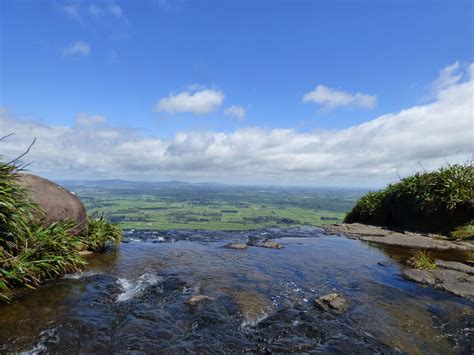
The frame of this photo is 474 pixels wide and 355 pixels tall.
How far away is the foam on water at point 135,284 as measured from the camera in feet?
33.1

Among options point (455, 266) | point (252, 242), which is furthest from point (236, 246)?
point (455, 266)

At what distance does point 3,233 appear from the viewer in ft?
33.4

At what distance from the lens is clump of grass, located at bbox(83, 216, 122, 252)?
1579 cm

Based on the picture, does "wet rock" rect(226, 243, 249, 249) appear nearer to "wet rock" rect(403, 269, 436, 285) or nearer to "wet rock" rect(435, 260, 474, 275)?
"wet rock" rect(403, 269, 436, 285)

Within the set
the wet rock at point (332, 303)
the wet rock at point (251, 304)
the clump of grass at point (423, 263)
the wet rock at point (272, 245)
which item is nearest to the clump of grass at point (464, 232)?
the clump of grass at point (423, 263)

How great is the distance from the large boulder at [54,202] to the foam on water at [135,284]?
4.70m

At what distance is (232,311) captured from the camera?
9.02 meters

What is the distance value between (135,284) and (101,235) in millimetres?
6267

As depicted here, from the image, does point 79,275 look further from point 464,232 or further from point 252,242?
point 464,232

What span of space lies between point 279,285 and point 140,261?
22.7ft

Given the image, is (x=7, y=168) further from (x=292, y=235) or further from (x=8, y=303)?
(x=292, y=235)

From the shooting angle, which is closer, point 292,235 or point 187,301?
point 187,301

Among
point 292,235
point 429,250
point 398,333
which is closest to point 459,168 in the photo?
point 429,250

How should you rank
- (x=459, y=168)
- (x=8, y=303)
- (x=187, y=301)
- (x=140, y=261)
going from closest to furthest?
(x=8, y=303), (x=187, y=301), (x=140, y=261), (x=459, y=168)
